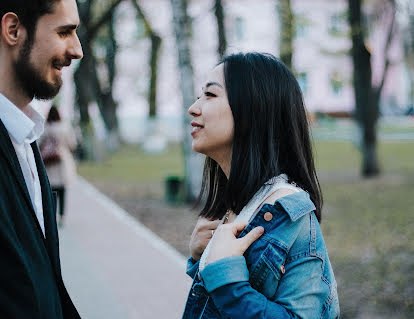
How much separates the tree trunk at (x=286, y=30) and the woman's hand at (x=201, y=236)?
12045 millimetres

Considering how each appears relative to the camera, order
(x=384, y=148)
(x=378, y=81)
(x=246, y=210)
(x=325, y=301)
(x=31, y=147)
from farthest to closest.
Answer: (x=384, y=148)
(x=378, y=81)
(x=31, y=147)
(x=246, y=210)
(x=325, y=301)

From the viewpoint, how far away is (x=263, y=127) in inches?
77.6

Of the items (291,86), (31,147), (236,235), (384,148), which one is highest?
(291,86)

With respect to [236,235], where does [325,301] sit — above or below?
below

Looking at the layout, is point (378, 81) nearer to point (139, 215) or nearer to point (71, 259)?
point (139, 215)

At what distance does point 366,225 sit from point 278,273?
7.47m

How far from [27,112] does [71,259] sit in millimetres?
5132

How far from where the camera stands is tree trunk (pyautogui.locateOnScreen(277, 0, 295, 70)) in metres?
14.0

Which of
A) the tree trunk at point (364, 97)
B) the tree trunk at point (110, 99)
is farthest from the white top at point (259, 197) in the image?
the tree trunk at point (110, 99)

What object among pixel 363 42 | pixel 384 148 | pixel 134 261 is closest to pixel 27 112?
pixel 134 261

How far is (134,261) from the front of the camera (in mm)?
7008

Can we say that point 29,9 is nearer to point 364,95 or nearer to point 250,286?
point 250,286

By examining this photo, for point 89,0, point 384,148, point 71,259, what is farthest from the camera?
point 384,148

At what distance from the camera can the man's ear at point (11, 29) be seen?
178 centimetres
